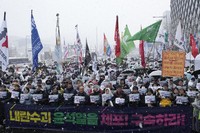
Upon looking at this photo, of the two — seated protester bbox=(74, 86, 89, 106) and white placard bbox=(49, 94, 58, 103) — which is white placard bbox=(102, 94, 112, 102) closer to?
seated protester bbox=(74, 86, 89, 106)

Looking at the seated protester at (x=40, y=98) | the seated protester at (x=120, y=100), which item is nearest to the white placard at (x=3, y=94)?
the seated protester at (x=40, y=98)

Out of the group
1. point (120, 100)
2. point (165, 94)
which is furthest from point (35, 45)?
point (165, 94)

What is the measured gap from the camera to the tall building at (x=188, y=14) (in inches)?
3035

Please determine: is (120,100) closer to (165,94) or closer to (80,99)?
(80,99)

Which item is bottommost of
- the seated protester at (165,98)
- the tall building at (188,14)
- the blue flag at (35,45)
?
the seated protester at (165,98)

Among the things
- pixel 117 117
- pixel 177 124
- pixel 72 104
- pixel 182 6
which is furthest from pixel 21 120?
pixel 182 6

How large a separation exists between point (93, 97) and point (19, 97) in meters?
2.80

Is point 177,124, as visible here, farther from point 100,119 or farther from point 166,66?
point 166,66

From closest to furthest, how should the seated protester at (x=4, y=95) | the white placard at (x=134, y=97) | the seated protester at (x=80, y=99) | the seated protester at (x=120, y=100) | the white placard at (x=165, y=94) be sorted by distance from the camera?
1. the seated protester at (x=120, y=100)
2. the white placard at (x=134, y=97)
3. the seated protester at (x=80, y=99)
4. the white placard at (x=165, y=94)
5. the seated protester at (x=4, y=95)

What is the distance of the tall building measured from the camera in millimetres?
77081

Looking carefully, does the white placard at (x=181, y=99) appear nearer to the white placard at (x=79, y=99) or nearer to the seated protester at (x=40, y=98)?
the white placard at (x=79, y=99)

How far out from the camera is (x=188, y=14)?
3401 inches

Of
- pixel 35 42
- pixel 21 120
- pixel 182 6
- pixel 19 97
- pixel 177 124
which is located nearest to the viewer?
pixel 177 124

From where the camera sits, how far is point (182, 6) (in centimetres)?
9256
